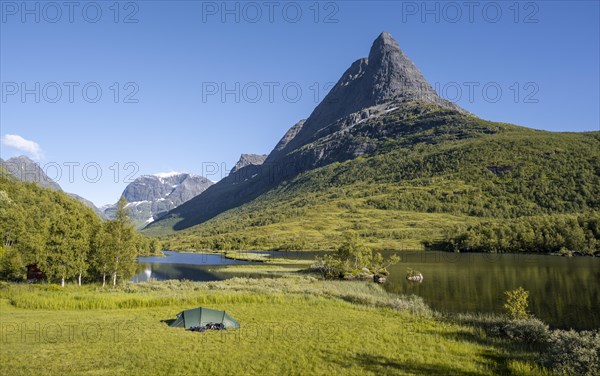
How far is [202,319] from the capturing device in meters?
33.8

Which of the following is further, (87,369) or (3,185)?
(3,185)

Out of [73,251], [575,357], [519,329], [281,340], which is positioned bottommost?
[519,329]

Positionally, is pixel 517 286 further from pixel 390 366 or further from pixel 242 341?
pixel 242 341

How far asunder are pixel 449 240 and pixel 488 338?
161897 millimetres

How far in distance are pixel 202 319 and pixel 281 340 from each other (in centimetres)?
813

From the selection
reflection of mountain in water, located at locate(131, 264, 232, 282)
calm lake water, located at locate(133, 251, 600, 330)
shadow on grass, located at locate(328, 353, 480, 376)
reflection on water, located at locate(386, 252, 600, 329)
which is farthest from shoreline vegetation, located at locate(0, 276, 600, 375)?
reflection of mountain in water, located at locate(131, 264, 232, 282)

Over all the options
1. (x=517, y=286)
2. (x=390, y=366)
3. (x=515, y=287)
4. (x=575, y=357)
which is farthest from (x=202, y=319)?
(x=517, y=286)

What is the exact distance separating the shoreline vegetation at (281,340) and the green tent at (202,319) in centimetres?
144

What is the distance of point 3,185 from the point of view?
6260 inches

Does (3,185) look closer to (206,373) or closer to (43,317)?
(43,317)

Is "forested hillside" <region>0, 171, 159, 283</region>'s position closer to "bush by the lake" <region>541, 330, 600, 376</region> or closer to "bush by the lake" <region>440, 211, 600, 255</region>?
"bush by the lake" <region>541, 330, 600, 376</region>

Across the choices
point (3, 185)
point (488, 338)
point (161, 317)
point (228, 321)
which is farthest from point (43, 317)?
point (3, 185)

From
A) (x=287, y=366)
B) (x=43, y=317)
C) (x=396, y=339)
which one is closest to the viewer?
(x=287, y=366)

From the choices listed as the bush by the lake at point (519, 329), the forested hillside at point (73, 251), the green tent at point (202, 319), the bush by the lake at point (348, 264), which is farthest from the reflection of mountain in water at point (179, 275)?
the bush by the lake at point (519, 329)
